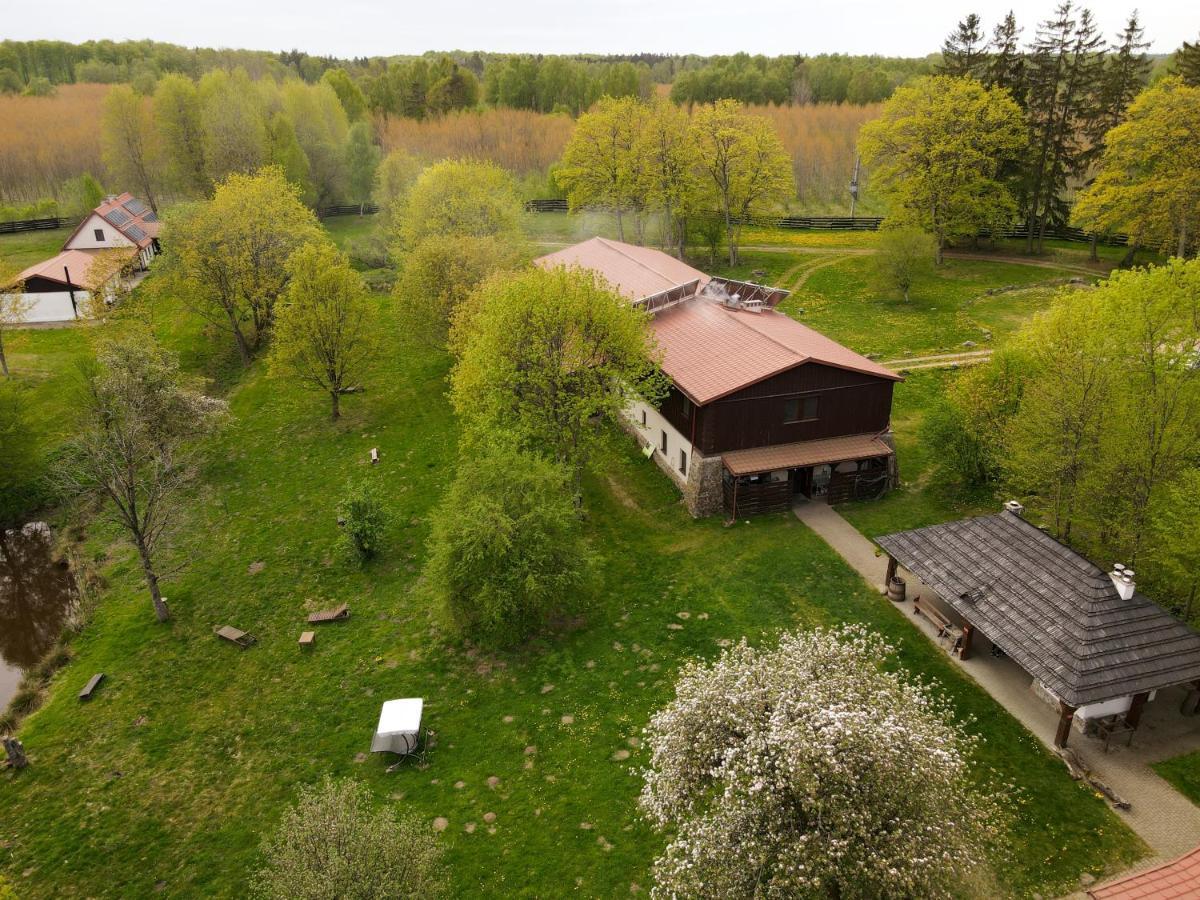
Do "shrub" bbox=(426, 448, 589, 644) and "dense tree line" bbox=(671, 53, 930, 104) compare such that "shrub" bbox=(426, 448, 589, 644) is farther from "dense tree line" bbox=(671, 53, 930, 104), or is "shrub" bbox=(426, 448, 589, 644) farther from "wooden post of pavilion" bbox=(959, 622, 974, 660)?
"dense tree line" bbox=(671, 53, 930, 104)

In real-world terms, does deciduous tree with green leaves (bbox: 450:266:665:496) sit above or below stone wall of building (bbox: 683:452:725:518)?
above

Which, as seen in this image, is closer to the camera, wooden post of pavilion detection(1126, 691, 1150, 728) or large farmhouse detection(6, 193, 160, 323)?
wooden post of pavilion detection(1126, 691, 1150, 728)

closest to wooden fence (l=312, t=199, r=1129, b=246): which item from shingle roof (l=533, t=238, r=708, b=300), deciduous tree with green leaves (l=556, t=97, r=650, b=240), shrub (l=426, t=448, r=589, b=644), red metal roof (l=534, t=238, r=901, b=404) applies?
deciduous tree with green leaves (l=556, t=97, r=650, b=240)

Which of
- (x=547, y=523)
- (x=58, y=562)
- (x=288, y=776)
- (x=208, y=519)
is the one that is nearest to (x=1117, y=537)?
(x=547, y=523)

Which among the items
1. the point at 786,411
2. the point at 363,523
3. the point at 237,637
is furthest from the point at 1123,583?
the point at 237,637

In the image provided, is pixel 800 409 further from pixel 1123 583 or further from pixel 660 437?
pixel 1123 583

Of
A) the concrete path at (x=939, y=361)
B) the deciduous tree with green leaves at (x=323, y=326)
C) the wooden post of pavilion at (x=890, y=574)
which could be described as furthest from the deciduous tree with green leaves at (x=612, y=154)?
the wooden post of pavilion at (x=890, y=574)

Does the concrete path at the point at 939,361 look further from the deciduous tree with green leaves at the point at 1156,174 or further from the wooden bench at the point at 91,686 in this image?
the wooden bench at the point at 91,686
